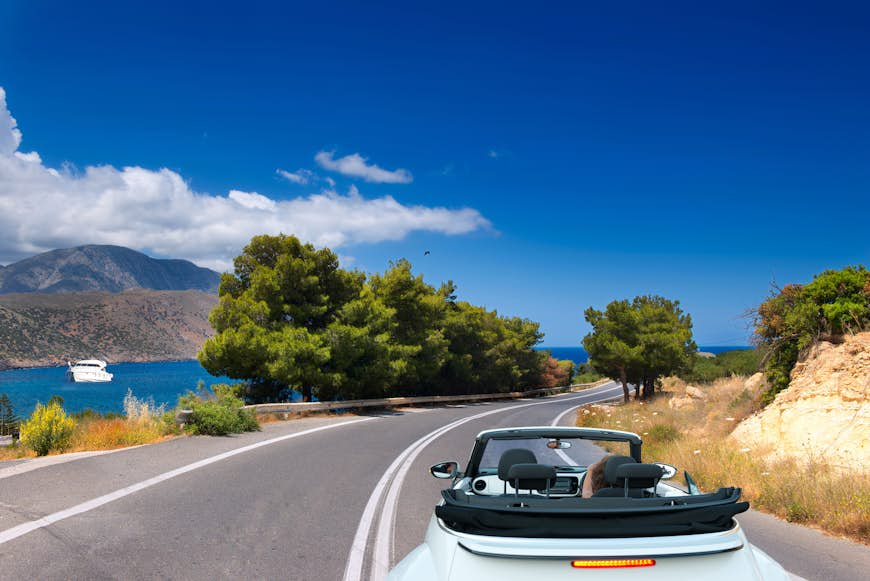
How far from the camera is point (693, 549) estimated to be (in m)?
2.41

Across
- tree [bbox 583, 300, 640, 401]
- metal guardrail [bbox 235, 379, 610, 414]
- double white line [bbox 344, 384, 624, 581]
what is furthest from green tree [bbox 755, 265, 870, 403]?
tree [bbox 583, 300, 640, 401]

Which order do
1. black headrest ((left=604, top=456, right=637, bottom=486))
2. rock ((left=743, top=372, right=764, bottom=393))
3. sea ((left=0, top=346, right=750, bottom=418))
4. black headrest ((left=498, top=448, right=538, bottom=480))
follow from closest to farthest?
black headrest ((left=604, top=456, right=637, bottom=486)), black headrest ((left=498, top=448, right=538, bottom=480)), rock ((left=743, top=372, right=764, bottom=393)), sea ((left=0, top=346, right=750, bottom=418))

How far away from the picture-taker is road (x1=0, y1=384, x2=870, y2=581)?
5.25 metres

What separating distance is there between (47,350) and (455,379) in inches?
4753

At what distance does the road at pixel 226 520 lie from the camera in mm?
5250


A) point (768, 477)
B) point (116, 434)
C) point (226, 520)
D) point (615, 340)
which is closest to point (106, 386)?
point (615, 340)

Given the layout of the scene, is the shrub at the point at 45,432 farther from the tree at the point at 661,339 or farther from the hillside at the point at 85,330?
the hillside at the point at 85,330

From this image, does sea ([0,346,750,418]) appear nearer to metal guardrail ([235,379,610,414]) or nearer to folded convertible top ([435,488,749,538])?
metal guardrail ([235,379,610,414])

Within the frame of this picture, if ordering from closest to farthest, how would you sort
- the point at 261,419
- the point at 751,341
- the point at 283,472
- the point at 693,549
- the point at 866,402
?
the point at 693,549 < the point at 283,472 < the point at 866,402 < the point at 751,341 < the point at 261,419

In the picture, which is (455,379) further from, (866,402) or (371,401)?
(866,402)

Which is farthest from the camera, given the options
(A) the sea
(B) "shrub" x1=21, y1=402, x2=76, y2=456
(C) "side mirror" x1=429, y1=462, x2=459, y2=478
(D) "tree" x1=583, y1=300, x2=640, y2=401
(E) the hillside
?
(E) the hillside

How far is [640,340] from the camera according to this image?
1508 inches

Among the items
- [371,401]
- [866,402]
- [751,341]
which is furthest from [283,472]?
[371,401]

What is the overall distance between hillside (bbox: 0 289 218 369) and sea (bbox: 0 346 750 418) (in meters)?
3.84
